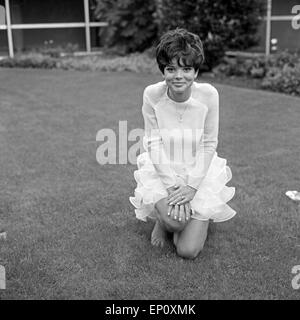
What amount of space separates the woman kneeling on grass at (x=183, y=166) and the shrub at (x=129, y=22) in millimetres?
9010

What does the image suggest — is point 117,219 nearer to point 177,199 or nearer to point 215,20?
point 177,199

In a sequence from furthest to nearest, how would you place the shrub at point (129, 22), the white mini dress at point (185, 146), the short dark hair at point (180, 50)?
the shrub at point (129, 22), the white mini dress at point (185, 146), the short dark hair at point (180, 50)

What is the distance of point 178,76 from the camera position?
3357 mm

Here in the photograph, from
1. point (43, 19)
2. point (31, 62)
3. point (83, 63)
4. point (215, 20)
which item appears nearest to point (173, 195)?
point (215, 20)

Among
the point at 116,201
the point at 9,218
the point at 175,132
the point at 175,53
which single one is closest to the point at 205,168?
the point at 175,132

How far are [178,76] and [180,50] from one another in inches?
6.6

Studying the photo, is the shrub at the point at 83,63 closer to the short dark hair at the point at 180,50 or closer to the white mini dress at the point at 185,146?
the white mini dress at the point at 185,146

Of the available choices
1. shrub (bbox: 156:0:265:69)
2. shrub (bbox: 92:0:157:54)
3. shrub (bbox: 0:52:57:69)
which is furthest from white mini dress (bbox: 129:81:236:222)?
shrub (bbox: 92:0:157:54)

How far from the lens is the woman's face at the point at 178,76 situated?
3.35 meters

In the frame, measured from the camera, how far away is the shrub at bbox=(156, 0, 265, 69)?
10.3 metres

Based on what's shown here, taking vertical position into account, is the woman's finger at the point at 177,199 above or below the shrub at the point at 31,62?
above

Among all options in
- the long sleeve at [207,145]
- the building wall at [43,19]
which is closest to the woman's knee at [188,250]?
the long sleeve at [207,145]

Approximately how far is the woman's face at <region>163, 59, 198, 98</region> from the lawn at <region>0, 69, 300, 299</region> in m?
1.15

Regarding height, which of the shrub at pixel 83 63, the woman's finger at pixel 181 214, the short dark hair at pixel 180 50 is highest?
the short dark hair at pixel 180 50
